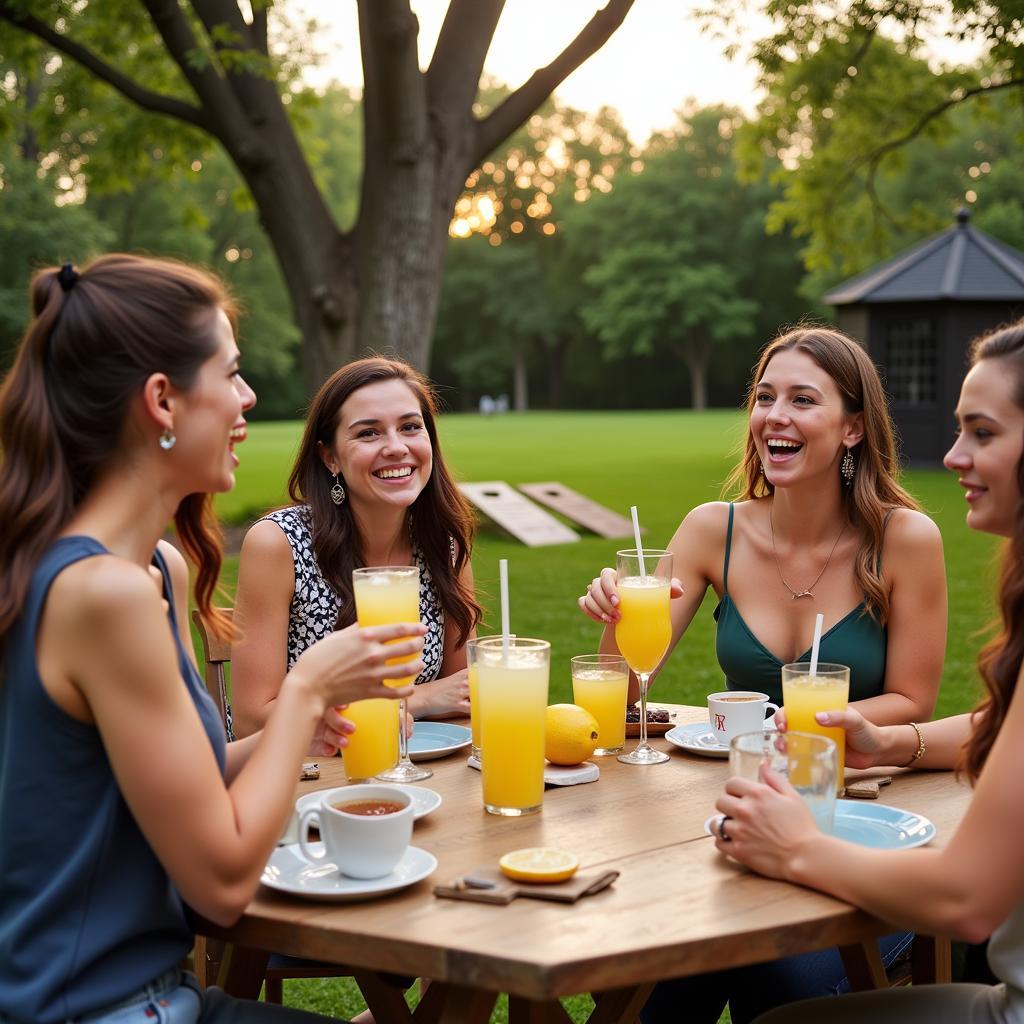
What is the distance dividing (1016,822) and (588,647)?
22.8 ft

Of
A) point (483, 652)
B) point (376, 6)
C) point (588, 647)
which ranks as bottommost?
point (588, 647)

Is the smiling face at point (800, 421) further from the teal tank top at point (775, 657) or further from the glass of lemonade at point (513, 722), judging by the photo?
the glass of lemonade at point (513, 722)

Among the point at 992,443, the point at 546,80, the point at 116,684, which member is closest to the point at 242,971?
the point at 116,684

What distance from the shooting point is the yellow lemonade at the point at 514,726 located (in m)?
2.28

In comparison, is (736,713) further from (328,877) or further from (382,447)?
(382,447)

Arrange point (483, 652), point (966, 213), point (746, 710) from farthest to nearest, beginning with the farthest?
point (966, 213)
point (746, 710)
point (483, 652)

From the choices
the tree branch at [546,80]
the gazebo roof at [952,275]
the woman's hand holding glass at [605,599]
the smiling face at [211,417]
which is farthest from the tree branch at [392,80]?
the gazebo roof at [952,275]

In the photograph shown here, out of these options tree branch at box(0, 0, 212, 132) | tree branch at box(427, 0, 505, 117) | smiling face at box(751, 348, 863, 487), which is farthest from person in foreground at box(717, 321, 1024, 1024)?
tree branch at box(0, 0, 212, 132)

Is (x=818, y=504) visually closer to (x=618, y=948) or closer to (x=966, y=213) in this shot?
(x=618, y=948)

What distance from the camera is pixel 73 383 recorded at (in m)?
1.97

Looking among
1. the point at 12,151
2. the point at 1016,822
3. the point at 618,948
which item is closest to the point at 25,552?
the point at 618,948

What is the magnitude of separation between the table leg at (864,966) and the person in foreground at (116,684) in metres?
1.21

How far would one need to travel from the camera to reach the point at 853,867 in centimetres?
191

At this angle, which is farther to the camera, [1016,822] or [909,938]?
[909,938]
